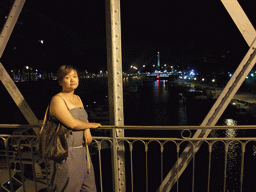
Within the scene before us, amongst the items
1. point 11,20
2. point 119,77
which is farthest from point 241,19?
point 11,20

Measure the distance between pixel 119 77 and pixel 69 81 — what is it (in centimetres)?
81

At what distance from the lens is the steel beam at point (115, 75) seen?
2.76 metres

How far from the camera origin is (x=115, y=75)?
9.35 feet

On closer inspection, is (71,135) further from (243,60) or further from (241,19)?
(241,19)

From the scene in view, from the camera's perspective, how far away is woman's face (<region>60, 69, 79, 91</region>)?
2.31 metres

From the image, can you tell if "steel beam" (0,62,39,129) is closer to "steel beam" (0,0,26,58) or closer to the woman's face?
"steel beam" (0,0,26,58)

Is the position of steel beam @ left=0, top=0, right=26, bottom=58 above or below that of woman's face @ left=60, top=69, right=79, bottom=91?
above

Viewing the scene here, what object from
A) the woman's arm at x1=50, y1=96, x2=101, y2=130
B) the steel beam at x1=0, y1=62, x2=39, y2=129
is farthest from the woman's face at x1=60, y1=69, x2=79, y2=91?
the steel beam at x1=0, y1=62, x2=39, y2=129

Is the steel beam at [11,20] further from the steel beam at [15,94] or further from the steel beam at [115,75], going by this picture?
the steel beam at [115,75]

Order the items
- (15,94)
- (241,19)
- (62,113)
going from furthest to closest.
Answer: (15,94) → (241,19) → (62,113)

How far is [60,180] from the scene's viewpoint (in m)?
2.30

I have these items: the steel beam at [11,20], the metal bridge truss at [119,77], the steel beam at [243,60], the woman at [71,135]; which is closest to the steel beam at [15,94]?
the metal bridge truss at [119,77]

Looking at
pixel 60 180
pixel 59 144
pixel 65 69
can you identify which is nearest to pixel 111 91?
pixel 65 69

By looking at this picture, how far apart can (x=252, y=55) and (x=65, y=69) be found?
2.48 metres
